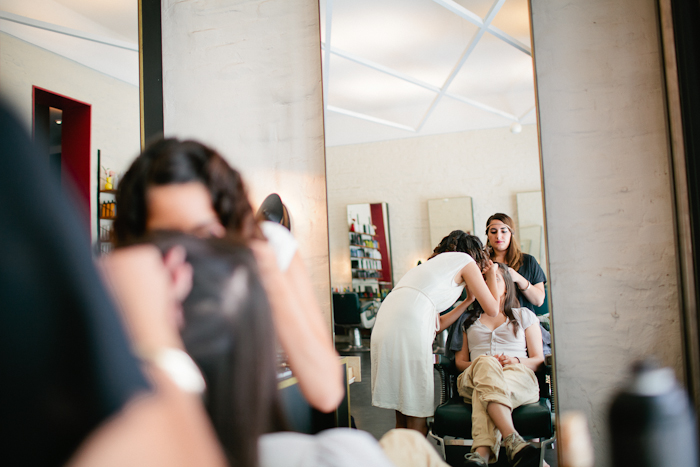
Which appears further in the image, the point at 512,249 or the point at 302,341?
the point at 512,249

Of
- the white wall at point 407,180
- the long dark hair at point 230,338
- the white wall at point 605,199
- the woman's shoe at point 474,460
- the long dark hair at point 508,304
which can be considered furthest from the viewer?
the white wall at point 407,180

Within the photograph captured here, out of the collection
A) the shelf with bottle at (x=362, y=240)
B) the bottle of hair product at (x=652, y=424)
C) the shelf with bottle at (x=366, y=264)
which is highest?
the shelf with bottle at (x=362, y=240)

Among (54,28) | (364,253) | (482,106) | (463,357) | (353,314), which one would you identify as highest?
(54,28)

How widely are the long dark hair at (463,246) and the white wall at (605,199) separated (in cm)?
32

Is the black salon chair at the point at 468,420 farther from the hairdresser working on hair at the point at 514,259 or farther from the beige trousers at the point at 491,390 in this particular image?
the hairdresser working on hair at the point at 514,259

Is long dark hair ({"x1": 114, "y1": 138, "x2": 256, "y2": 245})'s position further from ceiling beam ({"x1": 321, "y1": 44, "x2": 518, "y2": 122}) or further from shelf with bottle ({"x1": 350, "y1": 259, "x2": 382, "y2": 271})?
ceiling beam ({"x1": 321, "y1": 44, "x2": 518, "y2": 122})

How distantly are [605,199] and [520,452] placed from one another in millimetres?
1209

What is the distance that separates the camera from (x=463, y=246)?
2.14m

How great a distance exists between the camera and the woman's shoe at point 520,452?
1822 millimetres

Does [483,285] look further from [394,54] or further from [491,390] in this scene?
[394,54]

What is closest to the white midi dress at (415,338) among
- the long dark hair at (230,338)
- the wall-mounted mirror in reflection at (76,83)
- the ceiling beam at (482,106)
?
the ceiling beam at (482,106)

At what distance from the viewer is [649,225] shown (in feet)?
6.58

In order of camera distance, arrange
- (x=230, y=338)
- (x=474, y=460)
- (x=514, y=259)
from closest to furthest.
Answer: (x=230, y=338) < (x=474, y=460) < (x=514, y=259)

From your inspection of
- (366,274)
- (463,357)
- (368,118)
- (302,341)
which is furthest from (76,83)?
(463,357)
